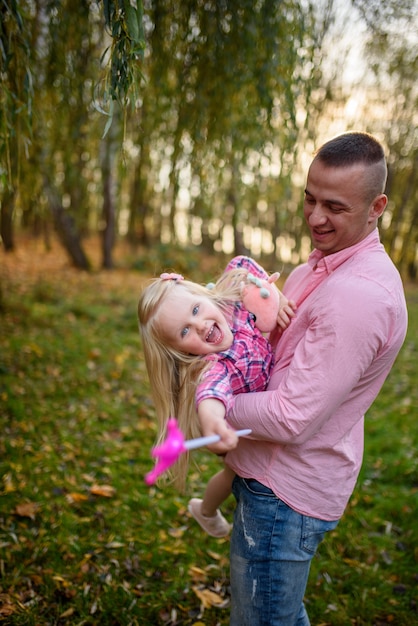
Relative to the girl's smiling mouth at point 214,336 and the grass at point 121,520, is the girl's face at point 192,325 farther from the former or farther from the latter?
the grass at point 121,520

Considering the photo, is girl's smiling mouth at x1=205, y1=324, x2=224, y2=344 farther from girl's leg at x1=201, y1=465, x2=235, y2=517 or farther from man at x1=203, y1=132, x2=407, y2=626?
girl's leg at x1=201, y1=465, x2=235, y2=517

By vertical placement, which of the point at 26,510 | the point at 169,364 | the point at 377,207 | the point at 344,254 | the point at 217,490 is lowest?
the point at 26,510

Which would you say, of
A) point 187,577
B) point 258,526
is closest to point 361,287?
point 258,526

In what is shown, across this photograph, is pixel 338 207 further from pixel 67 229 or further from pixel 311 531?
pixel 67 229

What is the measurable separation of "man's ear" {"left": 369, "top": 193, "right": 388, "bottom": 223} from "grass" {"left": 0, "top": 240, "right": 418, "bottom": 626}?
222cm

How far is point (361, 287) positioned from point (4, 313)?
20.2 feet

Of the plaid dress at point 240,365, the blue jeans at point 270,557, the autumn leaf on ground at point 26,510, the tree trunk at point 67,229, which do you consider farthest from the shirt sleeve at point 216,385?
the tree trunk at point 67,229

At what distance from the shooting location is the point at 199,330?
5.51ft

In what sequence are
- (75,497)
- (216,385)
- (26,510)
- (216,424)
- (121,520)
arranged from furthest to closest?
(75,497) → (121,520) → (26,510) → (216,385) → (216,424)

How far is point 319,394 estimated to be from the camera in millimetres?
1436

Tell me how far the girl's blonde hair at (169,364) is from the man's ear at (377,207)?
0.60 metres

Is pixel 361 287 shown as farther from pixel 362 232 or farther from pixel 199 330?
pixel 199 330

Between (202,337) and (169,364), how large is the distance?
0.60ft

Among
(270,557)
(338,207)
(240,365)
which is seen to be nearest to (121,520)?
(270,557)
